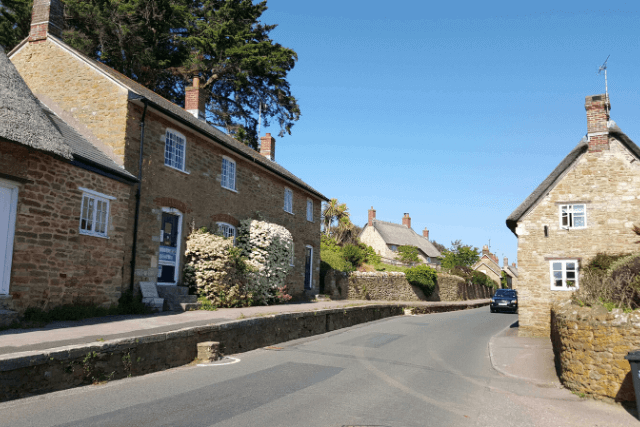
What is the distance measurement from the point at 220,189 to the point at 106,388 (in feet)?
39.1

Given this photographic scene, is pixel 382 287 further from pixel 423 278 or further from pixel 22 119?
pixel 22 119

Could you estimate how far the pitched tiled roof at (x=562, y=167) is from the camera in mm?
16672

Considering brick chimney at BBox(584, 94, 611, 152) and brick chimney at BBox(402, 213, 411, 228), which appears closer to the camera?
brick chimney at BBox(584, 94, 611, 152)

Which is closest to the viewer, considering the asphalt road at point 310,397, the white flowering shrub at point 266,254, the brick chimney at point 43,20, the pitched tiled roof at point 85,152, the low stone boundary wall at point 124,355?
the asphalt road at point 310,397

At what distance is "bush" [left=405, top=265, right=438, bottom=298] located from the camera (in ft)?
123

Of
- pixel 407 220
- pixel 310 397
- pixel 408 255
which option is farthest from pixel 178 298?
pixel 407 220

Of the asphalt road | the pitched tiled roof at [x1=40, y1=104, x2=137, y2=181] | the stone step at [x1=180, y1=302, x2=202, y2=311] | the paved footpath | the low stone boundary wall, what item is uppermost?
the pitched tiled roof at [x1=40, y1=104, x2=137, y2=181]

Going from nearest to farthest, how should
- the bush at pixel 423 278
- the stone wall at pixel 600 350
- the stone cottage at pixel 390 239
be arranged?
1. the stone wall at pixel 600 350
2. the bush at pixel 423 278
3. the stone cottage at pixel 390 239

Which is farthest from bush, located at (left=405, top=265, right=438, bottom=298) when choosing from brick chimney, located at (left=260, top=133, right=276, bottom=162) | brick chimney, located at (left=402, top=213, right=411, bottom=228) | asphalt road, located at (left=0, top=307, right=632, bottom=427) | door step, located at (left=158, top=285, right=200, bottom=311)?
brick chimney, located at (left=402, top=213, right=411, bottom=228)

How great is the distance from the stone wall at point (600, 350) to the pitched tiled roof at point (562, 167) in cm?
960

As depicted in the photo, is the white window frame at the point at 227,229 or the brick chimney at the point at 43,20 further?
the white window frame at the point at 227,229

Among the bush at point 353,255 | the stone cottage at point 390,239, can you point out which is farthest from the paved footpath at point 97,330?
the stone cottage at point 390,239

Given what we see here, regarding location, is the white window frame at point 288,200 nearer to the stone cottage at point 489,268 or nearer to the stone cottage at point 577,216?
the stone cottage at point 577,216

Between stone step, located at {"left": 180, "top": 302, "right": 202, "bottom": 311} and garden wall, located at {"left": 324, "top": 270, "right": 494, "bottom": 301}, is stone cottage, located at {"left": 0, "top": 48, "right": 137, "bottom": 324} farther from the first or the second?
garden wall, located at {"left": 324, "top": 270, "right": 494, "bottom": 301}
